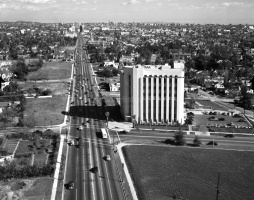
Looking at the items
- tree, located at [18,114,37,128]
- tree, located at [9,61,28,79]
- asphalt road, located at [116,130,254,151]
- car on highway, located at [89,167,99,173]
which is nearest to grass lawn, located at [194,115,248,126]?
asphalt road, located at [116,130,254,151]

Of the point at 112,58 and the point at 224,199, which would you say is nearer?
the point at 224,199

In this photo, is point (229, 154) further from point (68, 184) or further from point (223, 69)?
point (223, 69)

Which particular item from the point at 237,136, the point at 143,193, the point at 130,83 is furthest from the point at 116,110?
the point at 143,193

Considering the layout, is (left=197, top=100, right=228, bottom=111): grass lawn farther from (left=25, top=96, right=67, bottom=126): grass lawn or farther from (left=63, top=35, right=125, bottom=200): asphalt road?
(left=25, top=96, right=67, bottom=126): grass lawn

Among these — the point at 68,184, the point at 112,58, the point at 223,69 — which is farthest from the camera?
the point at 112,58

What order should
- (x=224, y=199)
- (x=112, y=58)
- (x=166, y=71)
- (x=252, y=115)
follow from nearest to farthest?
(x=224, y=199), (x=166, y=71), (x=252, y=115), (x=112, y=58)

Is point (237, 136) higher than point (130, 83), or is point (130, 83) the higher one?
point (130, 83)

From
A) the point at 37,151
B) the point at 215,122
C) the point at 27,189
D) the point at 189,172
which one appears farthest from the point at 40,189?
the point at 215,122
